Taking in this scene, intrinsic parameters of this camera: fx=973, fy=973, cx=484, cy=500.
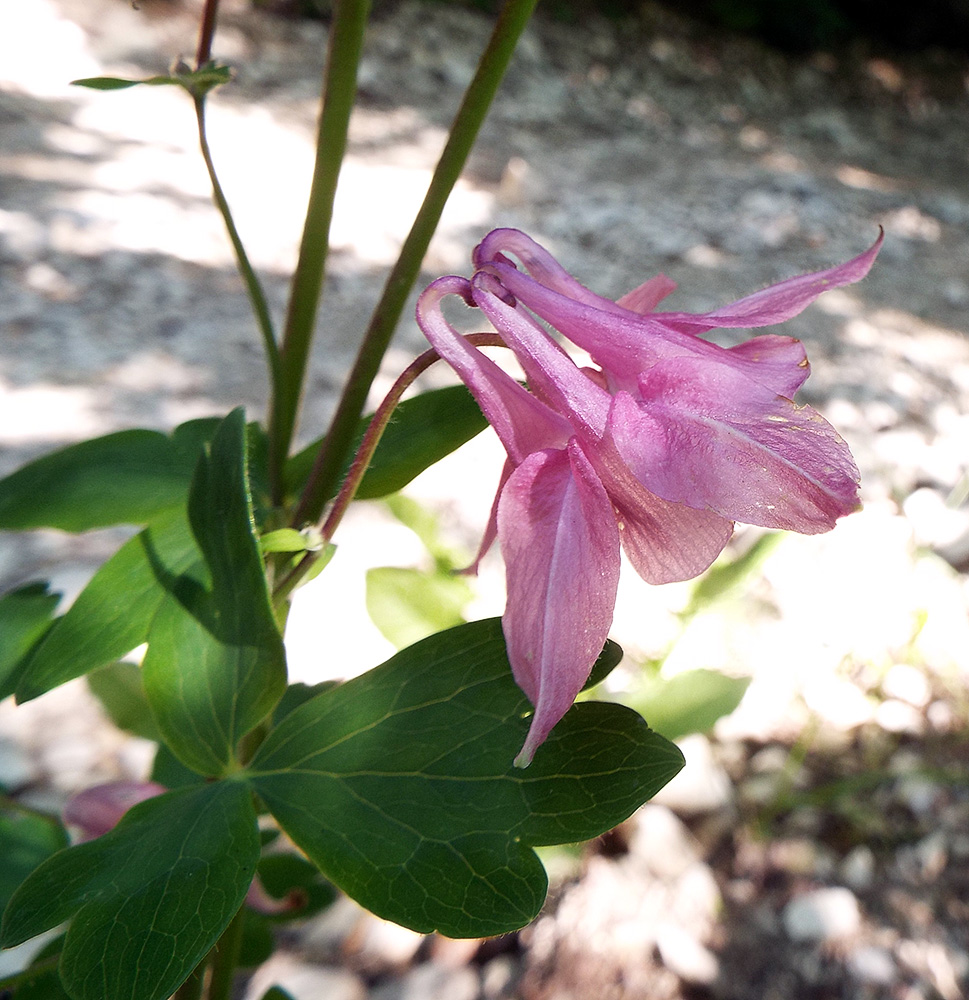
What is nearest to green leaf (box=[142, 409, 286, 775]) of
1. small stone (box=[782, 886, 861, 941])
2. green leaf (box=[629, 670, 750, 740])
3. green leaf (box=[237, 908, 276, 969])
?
green leaf (box=[237, 908, 276, 969])

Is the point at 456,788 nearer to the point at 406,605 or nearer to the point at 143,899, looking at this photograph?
the point at 143,899

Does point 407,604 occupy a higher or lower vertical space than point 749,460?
lower

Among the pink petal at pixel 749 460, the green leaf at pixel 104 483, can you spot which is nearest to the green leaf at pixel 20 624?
the green leaf at pixel 104 483

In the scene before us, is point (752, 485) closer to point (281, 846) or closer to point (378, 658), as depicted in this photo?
point (281, 846)

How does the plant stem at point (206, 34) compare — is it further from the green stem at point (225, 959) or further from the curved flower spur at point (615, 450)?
the green stem at point (225, 959)

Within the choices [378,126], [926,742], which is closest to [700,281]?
[378,126]

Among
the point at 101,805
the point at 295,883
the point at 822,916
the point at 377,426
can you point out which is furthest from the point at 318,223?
the point at 822,916

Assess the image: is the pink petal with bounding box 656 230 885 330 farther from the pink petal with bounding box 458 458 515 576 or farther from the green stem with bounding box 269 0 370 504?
the green stem with bounding box 269 0 370 504
